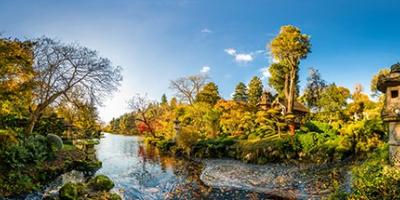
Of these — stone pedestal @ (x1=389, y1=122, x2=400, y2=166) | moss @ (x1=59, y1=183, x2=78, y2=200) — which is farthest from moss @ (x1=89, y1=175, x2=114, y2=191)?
stone pedestal @ (x1=389, y1=122, x2=400, y2=166)

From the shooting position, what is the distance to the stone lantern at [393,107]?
462 inches

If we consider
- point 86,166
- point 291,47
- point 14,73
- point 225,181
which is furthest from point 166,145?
point 14,73

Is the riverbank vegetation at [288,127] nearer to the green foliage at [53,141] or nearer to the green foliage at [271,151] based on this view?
the green foliage at [271,151]

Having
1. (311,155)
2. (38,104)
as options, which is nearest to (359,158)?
(311,155)

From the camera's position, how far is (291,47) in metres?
29.8

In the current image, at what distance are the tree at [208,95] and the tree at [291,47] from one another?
1498 centimetres

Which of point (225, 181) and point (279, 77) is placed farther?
point (279, 77)

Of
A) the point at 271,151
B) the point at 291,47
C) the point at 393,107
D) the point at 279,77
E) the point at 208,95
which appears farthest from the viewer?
the point at 208,95

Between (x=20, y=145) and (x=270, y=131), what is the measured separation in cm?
1995

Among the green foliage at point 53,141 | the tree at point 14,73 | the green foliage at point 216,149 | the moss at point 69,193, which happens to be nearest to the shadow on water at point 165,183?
the moss at point 69,193

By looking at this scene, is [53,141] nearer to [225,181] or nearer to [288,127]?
[225,181]

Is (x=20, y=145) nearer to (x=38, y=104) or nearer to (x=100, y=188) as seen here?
(x=100, y=188)

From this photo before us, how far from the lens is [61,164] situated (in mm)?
16750

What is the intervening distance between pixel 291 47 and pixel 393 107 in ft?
61.5
